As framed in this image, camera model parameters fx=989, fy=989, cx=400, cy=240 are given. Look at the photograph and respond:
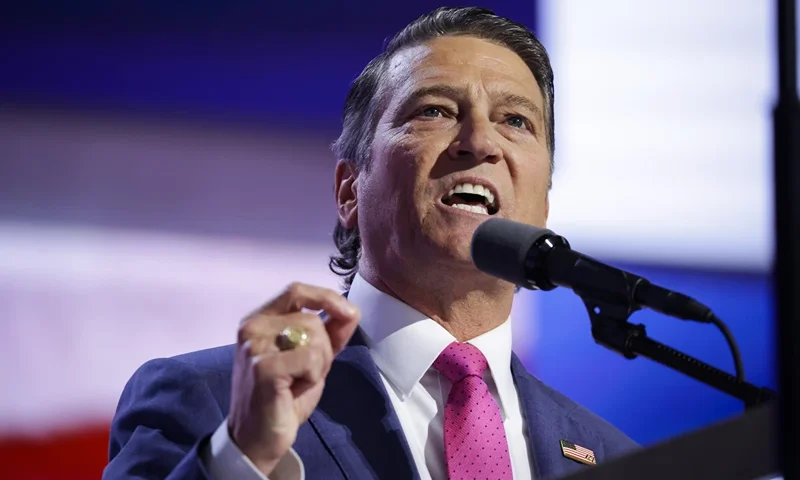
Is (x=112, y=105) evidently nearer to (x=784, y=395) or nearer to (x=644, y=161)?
(x=644, y=161)

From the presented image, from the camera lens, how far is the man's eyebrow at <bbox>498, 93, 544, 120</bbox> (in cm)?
199

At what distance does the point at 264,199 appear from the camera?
249 cm

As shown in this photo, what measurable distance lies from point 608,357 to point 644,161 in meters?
0.59

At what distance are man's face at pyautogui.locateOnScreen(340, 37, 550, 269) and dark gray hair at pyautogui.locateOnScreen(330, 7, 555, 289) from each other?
36 mm

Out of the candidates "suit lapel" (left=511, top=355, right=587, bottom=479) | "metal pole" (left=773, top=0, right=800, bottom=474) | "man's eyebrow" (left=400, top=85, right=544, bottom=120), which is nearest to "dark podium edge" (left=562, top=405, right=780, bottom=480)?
"metal pole" (left=773, top=0, right=800, bottom=474)

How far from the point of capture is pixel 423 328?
184cm

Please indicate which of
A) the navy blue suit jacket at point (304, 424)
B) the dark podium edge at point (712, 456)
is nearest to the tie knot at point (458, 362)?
the navy blue suit jacket at point (304, 424)

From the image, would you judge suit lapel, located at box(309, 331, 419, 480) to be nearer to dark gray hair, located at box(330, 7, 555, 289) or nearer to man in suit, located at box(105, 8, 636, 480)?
man in suit, located at box(105, 8, 636, 480)

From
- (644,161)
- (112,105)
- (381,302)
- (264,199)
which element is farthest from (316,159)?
(644,161)

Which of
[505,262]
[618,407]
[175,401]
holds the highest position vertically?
[505,262]

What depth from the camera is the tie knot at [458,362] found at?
180 centimetres

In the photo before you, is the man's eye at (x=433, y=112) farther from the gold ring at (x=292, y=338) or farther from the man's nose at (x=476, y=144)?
the gold ring at (x=292, y=338)

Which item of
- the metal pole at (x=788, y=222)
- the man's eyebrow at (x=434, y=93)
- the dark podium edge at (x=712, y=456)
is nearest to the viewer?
the metal pole at (x=788, y=222)

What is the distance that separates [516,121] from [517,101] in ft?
0.13
